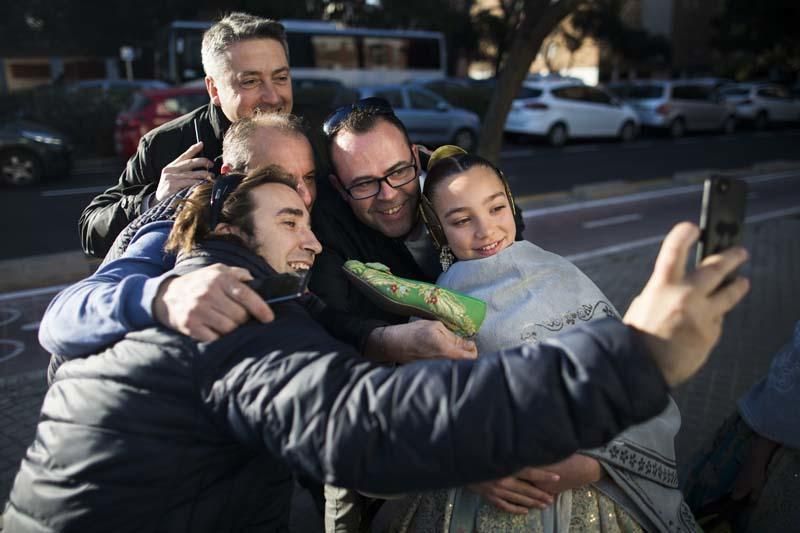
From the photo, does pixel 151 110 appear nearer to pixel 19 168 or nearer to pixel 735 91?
pixel 19 168

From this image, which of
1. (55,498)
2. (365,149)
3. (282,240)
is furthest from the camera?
(365,149)

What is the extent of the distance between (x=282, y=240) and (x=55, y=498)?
68 centimetres

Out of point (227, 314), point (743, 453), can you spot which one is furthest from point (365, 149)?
point (743, 453)

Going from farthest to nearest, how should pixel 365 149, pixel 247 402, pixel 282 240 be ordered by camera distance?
pixel 365 149
pixel 282 240
pixel 247 402

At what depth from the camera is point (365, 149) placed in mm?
2107

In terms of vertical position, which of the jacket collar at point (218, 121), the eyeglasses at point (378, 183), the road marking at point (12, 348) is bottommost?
the road marking at point (12, 348)

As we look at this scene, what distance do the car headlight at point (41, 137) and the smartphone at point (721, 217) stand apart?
1307 cm

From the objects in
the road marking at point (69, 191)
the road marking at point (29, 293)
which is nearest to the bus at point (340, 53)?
the road marking at point (69, 191)

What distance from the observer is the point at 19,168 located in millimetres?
11953

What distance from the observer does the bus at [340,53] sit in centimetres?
1894

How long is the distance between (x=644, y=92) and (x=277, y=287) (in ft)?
76.6

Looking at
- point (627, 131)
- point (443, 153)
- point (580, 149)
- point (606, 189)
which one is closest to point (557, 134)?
point (580, 149)

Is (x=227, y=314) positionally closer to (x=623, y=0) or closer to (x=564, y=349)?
→ (x=564, y=349)

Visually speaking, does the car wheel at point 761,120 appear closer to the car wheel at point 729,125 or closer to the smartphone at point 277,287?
the car wheel at point 729,125
